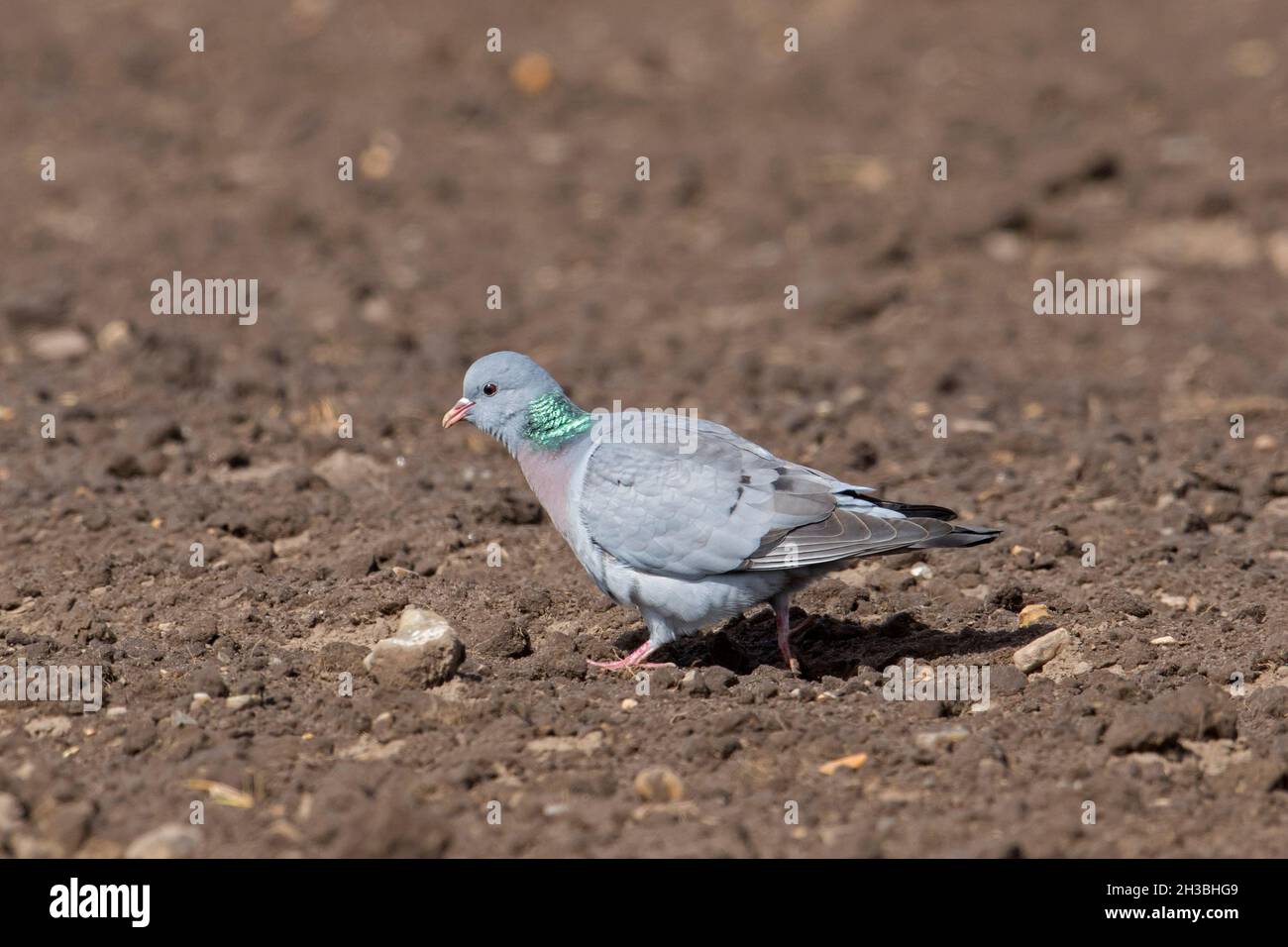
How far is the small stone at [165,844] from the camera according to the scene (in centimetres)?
480

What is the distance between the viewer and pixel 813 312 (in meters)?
11.1

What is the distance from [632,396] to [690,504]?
11.7 feet

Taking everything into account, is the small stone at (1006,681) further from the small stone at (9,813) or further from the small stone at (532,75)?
the small stone at (532,75)

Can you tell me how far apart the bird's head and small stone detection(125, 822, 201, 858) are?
2.29m

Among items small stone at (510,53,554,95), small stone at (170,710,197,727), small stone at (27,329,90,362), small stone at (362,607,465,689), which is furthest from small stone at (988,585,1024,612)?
small stone at (510,53,554,95)

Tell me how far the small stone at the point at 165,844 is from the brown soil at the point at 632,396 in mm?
89

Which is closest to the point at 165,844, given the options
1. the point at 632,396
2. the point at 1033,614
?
the point at 1033,614

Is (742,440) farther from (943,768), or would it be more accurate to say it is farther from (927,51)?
(927,51)

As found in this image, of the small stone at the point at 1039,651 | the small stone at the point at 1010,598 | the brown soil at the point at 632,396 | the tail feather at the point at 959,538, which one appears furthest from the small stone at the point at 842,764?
the small stone at the point at 1010,598

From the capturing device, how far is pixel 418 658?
19.6ft

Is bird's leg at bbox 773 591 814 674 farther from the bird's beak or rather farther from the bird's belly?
the bird's beak

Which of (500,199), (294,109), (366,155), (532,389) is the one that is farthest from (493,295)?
(532,389)

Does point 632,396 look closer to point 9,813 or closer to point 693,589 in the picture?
point 693,589

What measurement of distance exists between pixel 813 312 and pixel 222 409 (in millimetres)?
4239
